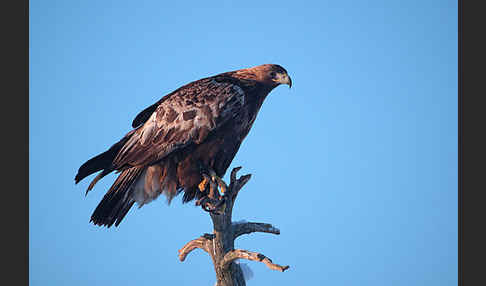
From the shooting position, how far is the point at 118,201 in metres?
6.27

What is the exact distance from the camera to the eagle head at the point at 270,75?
6.68 meters

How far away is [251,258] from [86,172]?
221 cm

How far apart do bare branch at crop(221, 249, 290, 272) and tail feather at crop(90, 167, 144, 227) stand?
137cm

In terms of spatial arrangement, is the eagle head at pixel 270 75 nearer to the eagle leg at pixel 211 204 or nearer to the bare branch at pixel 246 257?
the eagle leg at pixel 211 204

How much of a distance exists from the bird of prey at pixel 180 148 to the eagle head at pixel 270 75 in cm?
19

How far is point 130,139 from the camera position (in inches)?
252

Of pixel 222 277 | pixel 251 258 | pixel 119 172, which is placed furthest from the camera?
pixel 119 172

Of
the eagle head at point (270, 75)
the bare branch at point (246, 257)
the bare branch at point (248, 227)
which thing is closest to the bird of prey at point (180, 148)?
the eagle head at point (270, 75)

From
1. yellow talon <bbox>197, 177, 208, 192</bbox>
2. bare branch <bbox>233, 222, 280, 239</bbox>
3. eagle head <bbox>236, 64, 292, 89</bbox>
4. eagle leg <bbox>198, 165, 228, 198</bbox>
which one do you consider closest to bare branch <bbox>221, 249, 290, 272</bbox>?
bare branch <bbox>233, 222, 280, 239</bbox>

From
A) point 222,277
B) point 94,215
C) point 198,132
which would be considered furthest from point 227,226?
point 94,215

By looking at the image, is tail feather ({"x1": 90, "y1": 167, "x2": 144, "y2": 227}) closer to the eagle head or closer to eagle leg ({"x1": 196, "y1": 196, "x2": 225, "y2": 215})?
eagle leg ({"x1": 196, "y1": 196, "x2": 225, "y2": 215})

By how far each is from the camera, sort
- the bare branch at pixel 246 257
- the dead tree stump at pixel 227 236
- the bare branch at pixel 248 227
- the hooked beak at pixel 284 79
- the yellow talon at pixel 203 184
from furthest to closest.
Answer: the hooked beak at pixel 284 79
the yellow talon at pixel 203 184
the bare branch at pixel 248 227
the dead tree stump at pixel 227 236
the bare branch at pixel 246 257

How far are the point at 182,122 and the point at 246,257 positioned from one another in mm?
1749

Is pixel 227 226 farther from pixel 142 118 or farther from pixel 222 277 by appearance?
pixel 142 118
